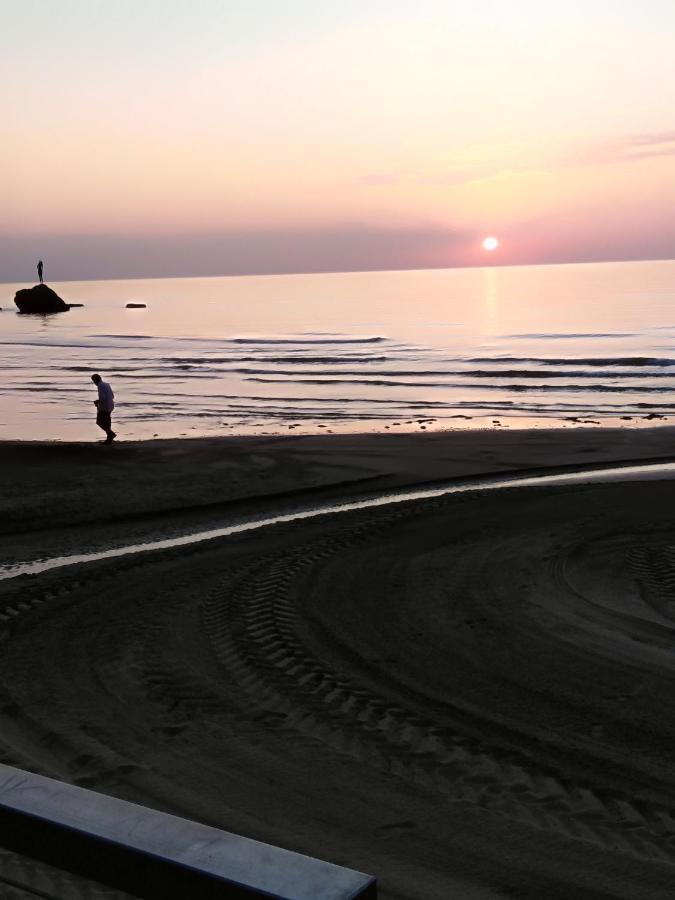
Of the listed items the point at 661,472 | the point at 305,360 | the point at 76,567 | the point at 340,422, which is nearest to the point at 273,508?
the point at 76,567

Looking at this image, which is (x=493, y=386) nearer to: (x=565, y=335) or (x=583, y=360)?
(x=583, y=360)

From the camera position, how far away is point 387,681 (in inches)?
280

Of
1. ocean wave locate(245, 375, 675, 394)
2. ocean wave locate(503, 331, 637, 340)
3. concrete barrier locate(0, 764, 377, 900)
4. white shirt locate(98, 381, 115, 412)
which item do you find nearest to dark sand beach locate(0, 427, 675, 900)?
concrete barrier locate(0, 764, 377, 900)

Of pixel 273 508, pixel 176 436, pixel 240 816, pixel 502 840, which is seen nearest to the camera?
pixel 502 840

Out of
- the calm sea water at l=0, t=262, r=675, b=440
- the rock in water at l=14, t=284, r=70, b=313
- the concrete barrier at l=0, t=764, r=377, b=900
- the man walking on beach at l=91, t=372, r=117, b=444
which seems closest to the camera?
the concrete barrier at l=0, t=764, r=377, b=900

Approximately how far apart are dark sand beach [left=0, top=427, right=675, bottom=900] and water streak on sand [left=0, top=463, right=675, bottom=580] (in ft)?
1.46

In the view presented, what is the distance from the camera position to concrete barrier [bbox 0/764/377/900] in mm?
1479

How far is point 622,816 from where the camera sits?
4.93 meters

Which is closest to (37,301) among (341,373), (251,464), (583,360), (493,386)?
(341,373)

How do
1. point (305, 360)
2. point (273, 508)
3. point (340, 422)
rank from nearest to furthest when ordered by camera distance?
point (273, 508) → point (340, 422) → point (305, 360)

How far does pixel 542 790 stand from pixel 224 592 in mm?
5196

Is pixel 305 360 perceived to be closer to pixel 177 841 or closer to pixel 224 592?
pixel 224 592

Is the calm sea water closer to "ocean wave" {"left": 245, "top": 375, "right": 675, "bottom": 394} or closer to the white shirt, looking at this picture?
"ocean wave" {"left": 245, "top": 375, "right": 675, "bottom": 394}

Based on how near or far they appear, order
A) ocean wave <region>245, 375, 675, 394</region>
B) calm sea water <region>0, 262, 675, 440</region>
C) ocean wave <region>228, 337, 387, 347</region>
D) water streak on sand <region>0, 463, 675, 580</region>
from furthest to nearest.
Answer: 1. ocean wave <region>228, 337, 387, 347</region>
2. ocean wave <region>245, 375, 675, 394</region>
3. calm sea water <region>0, 262, 675, 440</region>
4. water streak on sand <region>0, 463, 675, 580</region>
